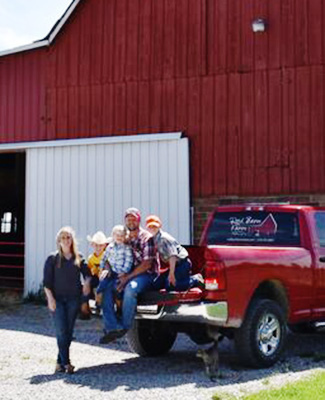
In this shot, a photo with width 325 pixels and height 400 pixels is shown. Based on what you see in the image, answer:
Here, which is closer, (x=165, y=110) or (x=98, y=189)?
(x=165, y=110)

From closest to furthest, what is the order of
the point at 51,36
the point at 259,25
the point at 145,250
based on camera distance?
the point at 145,250 → the point at 259,25 → the point at 51,36

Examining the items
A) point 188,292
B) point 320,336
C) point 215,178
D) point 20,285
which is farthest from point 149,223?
point 20,285

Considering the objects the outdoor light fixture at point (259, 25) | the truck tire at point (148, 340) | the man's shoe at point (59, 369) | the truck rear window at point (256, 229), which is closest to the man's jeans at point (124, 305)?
the man's shoe at point (59, 369)

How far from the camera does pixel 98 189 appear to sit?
15812 mm

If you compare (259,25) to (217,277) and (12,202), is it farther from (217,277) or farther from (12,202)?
(12,202)

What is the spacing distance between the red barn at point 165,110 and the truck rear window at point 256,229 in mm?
4349

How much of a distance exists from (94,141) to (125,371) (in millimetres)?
7976

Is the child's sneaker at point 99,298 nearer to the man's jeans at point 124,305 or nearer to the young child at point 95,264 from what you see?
the man's jeans at point 124,305

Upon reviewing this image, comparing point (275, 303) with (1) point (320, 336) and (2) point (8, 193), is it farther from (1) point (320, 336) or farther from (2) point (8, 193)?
(2) point (8, 193)

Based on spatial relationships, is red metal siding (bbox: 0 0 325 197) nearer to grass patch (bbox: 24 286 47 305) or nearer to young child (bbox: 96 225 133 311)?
grass patch (bbox: 24 286 47 305)

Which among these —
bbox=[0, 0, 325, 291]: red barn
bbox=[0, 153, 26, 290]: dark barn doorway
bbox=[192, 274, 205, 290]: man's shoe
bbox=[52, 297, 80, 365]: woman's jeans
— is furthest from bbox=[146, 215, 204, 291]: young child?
bbox=[0, 153, 26, 290]: dark barn doorway

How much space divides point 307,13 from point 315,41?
582 millimetres

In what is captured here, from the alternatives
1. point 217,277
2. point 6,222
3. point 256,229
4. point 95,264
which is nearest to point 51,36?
point 95,264

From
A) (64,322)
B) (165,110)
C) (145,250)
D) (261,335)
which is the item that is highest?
(165,110)
